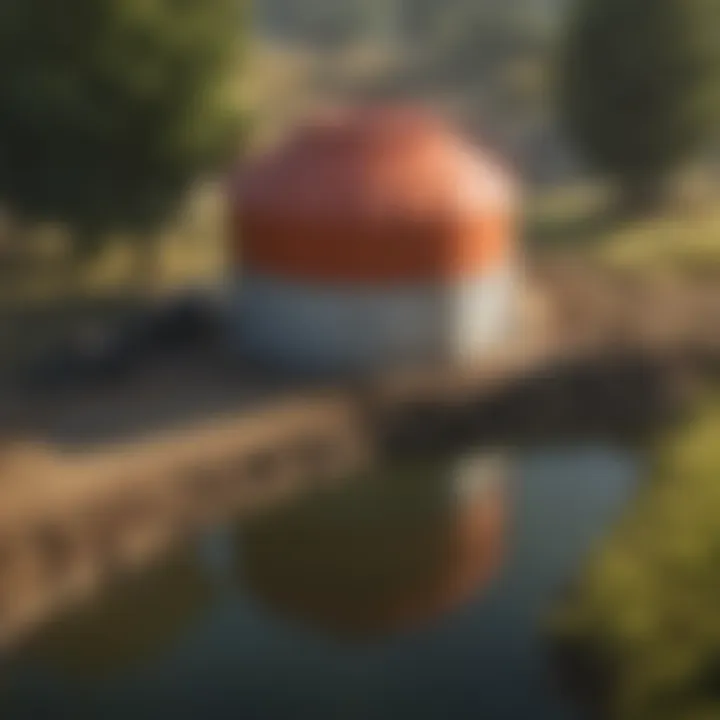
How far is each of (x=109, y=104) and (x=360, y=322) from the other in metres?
6.93

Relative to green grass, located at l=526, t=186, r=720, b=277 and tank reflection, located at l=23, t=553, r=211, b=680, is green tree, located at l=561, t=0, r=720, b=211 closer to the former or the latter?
green grass, located at l=526, t=186, r=720, b=277

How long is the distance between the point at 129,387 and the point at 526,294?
9578 millimetres

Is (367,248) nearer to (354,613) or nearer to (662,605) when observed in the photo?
(354,613)

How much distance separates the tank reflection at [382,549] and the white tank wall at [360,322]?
2973 mm

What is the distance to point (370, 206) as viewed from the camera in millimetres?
20156

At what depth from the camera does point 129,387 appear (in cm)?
1998

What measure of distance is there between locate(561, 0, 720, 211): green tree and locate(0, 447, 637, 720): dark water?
611 inches

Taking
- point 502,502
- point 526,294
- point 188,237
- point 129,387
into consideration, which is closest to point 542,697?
Result: point 502,502

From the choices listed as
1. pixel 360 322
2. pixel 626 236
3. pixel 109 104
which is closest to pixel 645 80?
pixel 626 236

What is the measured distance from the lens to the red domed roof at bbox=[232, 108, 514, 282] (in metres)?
20.1

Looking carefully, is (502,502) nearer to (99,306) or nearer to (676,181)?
(99,306)

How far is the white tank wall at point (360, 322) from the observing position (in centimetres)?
2045

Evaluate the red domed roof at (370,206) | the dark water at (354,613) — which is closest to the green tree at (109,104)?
the red domed roof at (370,206)

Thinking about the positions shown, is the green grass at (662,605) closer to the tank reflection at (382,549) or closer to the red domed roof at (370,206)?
the tank reflection at (382,549)
